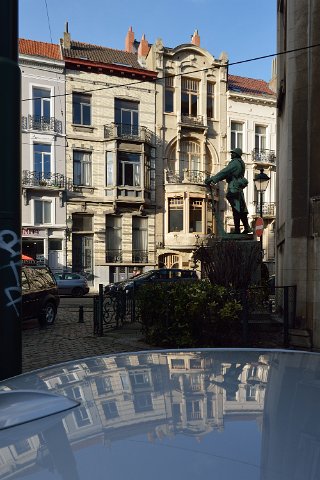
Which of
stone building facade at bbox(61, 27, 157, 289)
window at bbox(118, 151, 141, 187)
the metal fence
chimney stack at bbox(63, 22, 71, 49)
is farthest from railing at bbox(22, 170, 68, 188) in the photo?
the metal fence

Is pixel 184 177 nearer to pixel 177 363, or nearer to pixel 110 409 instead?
pixel 177 363

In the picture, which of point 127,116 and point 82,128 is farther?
point 127,116

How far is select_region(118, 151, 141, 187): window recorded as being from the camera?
3012cm

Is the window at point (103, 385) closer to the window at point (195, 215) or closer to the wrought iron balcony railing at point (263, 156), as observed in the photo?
the window at point (195, 215)

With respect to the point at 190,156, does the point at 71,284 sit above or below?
below

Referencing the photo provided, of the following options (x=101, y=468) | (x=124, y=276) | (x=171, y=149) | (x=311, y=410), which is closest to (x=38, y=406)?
(x=101, y=468)

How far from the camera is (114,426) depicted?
5.23 ft

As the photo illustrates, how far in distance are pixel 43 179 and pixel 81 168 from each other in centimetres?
294

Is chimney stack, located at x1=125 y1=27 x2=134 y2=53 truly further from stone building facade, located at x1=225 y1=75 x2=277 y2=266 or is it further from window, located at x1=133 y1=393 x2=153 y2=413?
window, located at x1=133 y1=393 x2=153 y2=413

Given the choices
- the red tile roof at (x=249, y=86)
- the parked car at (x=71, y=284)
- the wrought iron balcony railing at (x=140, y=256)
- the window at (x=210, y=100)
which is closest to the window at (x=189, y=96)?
the window at (x=210, y=100)

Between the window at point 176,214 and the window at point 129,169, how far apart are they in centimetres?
302

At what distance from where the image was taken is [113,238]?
99.9ft

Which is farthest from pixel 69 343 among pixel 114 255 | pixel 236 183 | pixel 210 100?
pixel 210 100

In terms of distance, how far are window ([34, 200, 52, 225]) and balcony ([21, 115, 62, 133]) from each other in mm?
4830
